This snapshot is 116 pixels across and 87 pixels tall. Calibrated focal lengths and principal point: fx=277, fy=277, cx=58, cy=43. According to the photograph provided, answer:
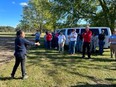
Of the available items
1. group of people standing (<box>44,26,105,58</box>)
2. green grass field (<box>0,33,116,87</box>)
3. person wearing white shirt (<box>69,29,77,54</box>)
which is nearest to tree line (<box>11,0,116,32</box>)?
group of people standing (<box>44,26,105,58</box>)

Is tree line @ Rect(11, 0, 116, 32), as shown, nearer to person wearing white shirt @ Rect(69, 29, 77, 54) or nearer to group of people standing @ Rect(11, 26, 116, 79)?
group of people standing @ Rect(11, 26, 116, 79)

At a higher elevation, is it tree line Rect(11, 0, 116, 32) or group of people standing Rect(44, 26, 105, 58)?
tree line Rect(11, 0, 116, 32)

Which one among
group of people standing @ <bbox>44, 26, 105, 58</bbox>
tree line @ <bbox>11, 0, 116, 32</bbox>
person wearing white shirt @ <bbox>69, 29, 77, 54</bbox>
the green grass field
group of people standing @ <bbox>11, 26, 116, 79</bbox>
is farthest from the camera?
tree line @ <bbox>11, 0, 116, 32</bbox>

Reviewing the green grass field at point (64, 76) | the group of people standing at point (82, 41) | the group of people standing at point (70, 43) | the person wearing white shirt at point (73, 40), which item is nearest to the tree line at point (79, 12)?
the group of people standing at point (70, 43)

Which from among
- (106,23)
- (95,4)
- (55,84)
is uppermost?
(95,4)

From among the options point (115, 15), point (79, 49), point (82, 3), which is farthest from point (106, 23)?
point (79, 49)

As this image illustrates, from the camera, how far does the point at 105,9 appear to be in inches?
1160

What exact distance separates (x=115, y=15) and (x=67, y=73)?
740 inches

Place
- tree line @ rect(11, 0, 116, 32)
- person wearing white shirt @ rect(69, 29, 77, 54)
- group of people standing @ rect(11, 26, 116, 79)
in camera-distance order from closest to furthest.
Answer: group of people standing @ rect(11, 26, 116, 79) < person wearing white shirt @ rect(69, 29, 77, 54) < tree line @ rect(11, 0, 116, 32)

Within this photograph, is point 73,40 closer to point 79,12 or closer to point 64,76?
point 64,76

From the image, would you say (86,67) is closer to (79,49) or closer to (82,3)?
(79,49)

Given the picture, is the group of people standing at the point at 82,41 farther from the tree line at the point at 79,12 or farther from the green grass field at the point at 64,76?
the tree line at the point at 79,12

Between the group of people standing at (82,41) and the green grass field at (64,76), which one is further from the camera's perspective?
the group of people standing at (82,41)

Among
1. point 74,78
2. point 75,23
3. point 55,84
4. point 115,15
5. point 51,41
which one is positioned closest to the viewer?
point 55,84
